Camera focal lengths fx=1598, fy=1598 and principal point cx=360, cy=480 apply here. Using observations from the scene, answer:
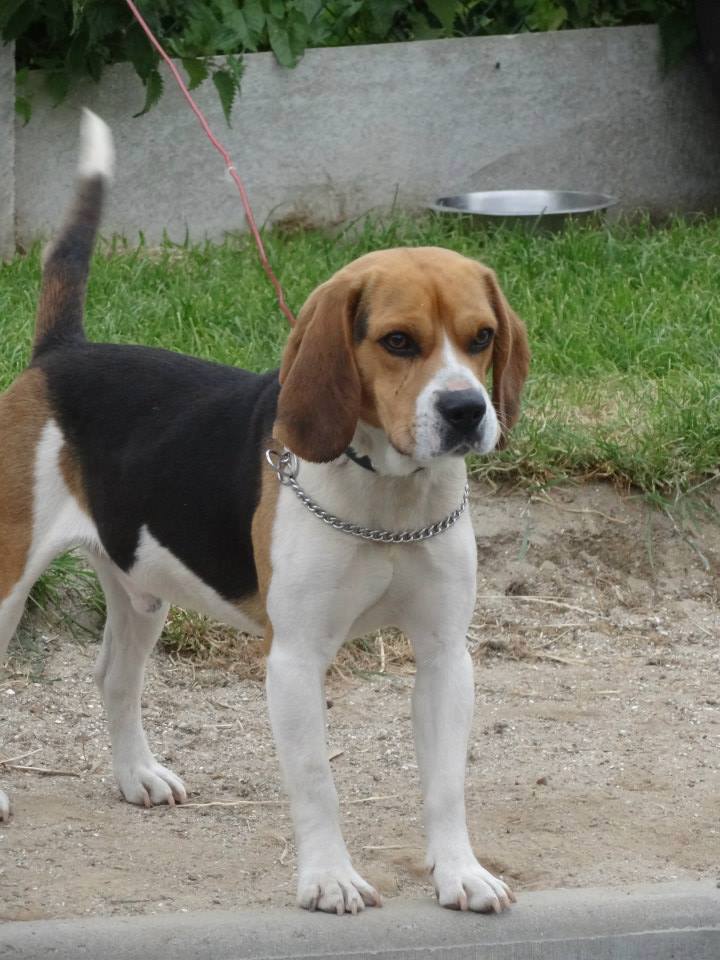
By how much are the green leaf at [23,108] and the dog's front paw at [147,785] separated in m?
4.84

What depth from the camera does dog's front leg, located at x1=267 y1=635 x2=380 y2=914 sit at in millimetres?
3406

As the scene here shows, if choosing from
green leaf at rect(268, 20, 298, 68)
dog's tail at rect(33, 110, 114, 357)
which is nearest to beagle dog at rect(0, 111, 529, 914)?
dog's tail at rect(33, 110, 114, 357)

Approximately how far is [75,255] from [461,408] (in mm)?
1620

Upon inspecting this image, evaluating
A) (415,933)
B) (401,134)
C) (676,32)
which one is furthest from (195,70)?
(415,933)

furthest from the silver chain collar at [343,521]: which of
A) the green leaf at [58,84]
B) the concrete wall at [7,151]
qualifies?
the green leaf at [58,84]

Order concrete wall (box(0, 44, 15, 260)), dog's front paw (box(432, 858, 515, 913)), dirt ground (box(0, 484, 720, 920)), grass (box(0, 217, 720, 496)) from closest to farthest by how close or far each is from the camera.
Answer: dog's front paw (box(432, 858, 515, 913)), dirt ground (box(0, 484, 720, 920)), grass (box(0, 217, 720, 496)), concrete wall (box(0, 44, 15, 260))

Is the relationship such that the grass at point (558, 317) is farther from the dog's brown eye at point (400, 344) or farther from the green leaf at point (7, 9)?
the dog's brown eye at point (400, 344)

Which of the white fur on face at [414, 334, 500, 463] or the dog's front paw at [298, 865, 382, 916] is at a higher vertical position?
the white fur on face at [414, 334, 500, 463]

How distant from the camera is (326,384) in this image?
3.24 m

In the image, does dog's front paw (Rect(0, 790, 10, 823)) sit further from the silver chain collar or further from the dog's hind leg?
the silver chain collar

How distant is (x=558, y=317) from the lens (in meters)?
6.99

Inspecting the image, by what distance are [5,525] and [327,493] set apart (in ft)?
3.36

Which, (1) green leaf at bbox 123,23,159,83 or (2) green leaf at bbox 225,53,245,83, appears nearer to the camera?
(1) green leaf at bbox 123,23,159,83

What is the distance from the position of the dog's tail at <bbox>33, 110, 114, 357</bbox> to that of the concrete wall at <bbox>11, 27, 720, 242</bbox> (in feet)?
14.1
